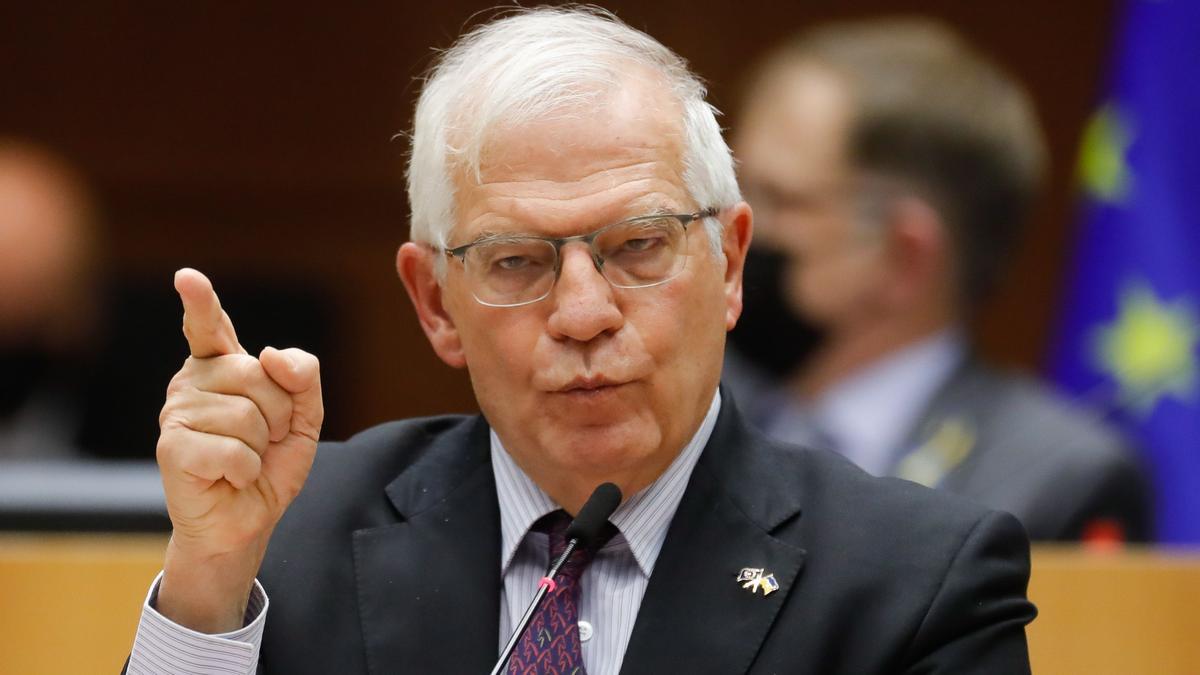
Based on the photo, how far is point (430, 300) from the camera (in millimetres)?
2354

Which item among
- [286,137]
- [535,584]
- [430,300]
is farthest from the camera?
[286,137]

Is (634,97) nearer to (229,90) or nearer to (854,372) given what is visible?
(854,372)

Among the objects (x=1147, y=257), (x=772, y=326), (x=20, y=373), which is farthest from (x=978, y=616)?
(x=1147, y=257)

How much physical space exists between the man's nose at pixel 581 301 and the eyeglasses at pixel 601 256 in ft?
0.04

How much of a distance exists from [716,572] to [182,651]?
2.28ft

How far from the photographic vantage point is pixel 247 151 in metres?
5.94

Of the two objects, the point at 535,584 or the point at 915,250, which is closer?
the point at 535,584

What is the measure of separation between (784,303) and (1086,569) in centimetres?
167

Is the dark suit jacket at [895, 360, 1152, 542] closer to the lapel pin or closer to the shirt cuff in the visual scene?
the lapel pin

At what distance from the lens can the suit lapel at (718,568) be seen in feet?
6.73

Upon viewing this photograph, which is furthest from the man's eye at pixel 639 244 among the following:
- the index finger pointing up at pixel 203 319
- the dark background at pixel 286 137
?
the dark background at pixel 286 137

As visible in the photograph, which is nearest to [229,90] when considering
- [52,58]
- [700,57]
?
[52,58]

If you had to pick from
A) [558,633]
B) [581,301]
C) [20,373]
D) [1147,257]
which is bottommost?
[1147,257]

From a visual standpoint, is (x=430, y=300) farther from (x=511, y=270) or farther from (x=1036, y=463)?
(x=1036, y=463)
